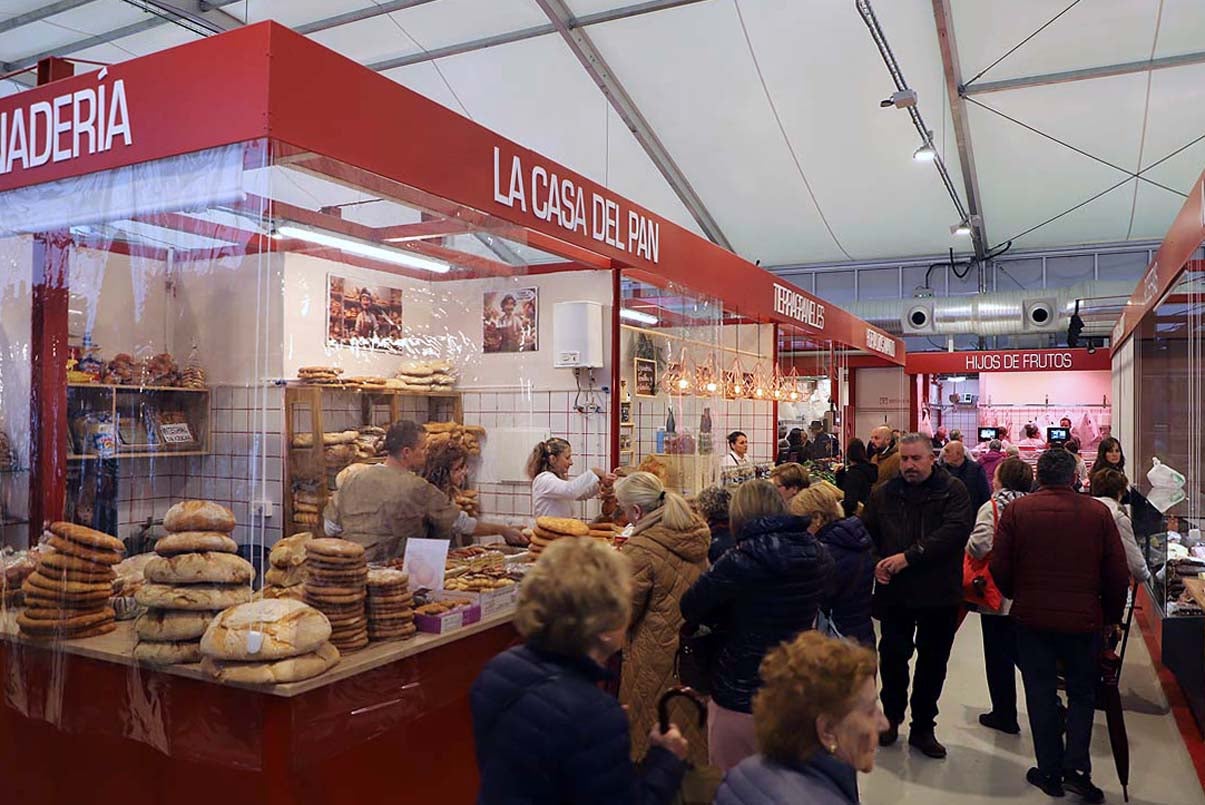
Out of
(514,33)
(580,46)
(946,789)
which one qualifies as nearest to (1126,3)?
(580,46)

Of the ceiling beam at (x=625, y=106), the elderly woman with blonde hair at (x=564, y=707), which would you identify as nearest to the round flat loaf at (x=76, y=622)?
the elderly woman with blonde hair at (x=564, y=707)

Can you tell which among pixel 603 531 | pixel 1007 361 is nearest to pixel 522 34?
pixel 603 531

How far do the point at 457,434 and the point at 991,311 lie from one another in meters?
11.9

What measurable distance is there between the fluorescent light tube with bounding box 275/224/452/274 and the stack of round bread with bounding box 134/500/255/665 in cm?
123

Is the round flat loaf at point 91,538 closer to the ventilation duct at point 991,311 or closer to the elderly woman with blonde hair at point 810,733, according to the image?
the elderly woman with blonde hair at point 810,733

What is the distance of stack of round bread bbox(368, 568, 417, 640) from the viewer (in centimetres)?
307

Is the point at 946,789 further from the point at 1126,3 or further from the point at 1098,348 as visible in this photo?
the point at 1098,348

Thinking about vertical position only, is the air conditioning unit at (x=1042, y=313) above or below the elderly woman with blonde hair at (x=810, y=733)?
above

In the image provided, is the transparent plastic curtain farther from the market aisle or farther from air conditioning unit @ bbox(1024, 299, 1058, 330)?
air conditioning unit @ bbox(1024, 299, 1058, 330)

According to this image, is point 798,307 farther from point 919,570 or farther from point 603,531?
point 919,570

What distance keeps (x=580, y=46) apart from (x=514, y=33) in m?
0.73

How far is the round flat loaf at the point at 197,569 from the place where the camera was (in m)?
2.77

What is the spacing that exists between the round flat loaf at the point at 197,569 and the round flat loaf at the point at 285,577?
0.16m

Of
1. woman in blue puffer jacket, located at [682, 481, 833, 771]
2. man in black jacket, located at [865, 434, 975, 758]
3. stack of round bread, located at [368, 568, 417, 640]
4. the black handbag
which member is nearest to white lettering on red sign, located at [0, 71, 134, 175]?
stack of round bread, located at [368, 568, 417, 640]
